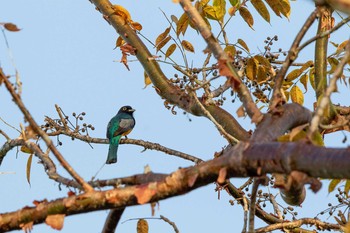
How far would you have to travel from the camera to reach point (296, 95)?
6000mm

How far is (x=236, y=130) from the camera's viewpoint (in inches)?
200

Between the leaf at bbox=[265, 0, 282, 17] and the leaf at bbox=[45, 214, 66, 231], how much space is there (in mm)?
2674

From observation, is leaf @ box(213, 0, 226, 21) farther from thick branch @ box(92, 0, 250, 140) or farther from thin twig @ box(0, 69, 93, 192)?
thin twig @ box(0, 69, 93, 192)

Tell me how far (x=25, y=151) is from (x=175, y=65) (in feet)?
4.32

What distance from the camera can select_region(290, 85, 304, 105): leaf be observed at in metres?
5.98

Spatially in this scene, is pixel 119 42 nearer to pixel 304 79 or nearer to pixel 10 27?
pixel 304 79

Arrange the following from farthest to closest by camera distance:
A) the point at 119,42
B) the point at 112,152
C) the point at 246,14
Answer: the point at 112,152 < the point at 119,42 < the point at 246,14

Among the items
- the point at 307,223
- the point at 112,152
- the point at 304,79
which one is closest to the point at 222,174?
the point at 307,223

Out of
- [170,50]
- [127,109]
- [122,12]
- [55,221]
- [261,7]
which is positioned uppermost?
[127,109]

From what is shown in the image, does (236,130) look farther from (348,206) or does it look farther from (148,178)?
(148,178)

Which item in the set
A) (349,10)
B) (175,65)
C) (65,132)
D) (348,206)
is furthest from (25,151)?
(349,10)

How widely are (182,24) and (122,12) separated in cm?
78

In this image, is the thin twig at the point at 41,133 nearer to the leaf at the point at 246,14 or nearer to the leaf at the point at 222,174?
the leaf at the point at 222,174

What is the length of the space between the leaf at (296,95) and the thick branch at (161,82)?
0.91m
